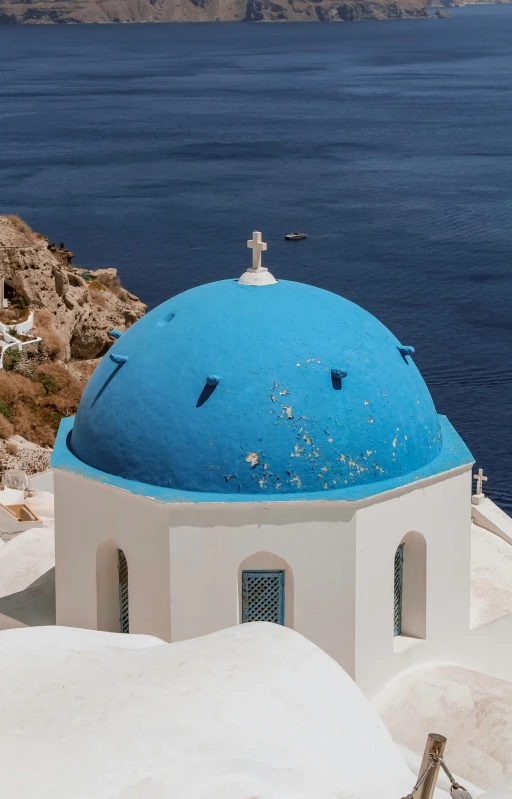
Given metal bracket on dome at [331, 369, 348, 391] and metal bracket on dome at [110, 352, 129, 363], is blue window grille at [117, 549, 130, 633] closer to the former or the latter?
metal bracket on dome at [110, 352, 129, 363]

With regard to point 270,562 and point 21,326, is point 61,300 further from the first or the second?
point 270,562

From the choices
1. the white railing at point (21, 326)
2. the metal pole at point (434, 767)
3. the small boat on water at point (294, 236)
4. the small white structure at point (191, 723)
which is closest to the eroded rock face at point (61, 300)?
the white railing at point (21, 326)

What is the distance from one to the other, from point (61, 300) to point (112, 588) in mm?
25578

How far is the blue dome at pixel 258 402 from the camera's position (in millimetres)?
9406

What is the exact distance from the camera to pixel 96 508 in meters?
9.88

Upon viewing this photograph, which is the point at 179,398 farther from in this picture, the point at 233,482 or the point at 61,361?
the point at 61,361

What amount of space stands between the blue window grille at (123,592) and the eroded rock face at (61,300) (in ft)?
77.0

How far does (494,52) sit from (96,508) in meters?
156

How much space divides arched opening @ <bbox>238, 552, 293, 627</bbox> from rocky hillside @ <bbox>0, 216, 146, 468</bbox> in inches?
748

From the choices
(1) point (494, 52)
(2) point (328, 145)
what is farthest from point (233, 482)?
(1) point (494, 52)

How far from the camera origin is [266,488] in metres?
9.39

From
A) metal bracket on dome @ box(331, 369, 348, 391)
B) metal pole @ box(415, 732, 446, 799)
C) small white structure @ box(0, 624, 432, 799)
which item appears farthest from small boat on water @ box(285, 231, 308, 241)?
metal pole @ box(415, 732, 446, 799)

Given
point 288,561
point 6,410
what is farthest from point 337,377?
point 6,410

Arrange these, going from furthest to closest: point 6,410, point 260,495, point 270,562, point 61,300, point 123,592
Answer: point 61,300, point 6,410, point 123,592, point 270,562, point 260,495
